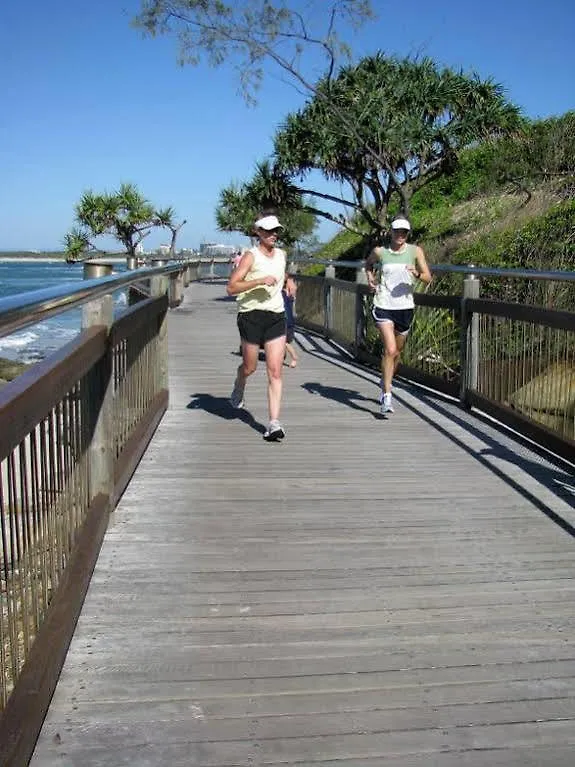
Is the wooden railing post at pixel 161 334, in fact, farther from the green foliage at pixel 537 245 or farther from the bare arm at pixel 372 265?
the green foliage at pixel 537 245

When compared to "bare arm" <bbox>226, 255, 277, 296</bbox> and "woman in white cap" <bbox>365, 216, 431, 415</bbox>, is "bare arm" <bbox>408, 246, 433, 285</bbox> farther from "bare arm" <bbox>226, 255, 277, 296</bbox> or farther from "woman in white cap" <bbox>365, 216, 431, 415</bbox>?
"bare arm" <bbox>226, 255, 277, 296</bbox>

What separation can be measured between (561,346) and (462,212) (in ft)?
57.9

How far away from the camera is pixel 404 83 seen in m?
21.1

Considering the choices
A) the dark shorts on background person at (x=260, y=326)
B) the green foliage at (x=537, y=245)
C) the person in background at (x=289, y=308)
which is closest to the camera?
the dark shorts on background person at (x=260, y=326)

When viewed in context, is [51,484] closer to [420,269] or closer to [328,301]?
[420,269]

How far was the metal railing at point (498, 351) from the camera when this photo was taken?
5.81m

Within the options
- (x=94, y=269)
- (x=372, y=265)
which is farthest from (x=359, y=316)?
(x=94, y=269)

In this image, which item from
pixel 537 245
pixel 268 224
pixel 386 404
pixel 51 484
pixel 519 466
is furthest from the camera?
pixel 537 245

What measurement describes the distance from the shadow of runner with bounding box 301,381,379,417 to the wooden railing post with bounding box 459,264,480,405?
0.91m

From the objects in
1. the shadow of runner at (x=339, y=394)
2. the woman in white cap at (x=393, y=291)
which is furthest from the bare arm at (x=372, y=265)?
the shadow of runner at (x=339, y=394)

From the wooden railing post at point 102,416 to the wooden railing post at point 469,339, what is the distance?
405 cm

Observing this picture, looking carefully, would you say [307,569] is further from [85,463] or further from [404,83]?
[404,83]

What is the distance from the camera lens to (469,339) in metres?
7.63

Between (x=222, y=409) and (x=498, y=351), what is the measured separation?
8.35 ft
